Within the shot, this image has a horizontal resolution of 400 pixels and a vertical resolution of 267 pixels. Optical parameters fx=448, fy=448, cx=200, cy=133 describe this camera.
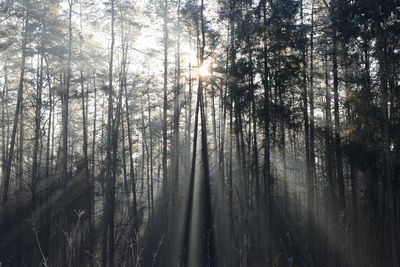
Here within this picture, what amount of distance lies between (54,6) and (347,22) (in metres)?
10.9

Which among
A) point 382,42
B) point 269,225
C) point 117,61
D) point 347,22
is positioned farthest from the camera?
point 117,61

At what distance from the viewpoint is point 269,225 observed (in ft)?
48.1

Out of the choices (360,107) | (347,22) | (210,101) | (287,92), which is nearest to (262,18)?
(287,92)

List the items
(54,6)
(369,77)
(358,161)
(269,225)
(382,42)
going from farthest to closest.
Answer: (54,6) → (358,161) → (269,225) → (369,77) → (382,42)

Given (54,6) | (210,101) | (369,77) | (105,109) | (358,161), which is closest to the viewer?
(369,77)

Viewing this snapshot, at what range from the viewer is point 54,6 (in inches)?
680

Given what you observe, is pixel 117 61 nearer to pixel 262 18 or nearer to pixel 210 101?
pixel 210 101

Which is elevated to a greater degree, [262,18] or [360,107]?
[262,18]

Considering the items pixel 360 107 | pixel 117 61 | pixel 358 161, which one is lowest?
pixel 358 161

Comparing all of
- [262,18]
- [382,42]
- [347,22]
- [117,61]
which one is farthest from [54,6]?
[382,42]

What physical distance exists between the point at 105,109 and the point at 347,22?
16.0 meters

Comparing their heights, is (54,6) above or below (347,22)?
above

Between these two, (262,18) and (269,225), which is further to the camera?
(262,18)

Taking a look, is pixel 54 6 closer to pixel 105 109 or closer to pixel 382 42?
pixel 105 109
